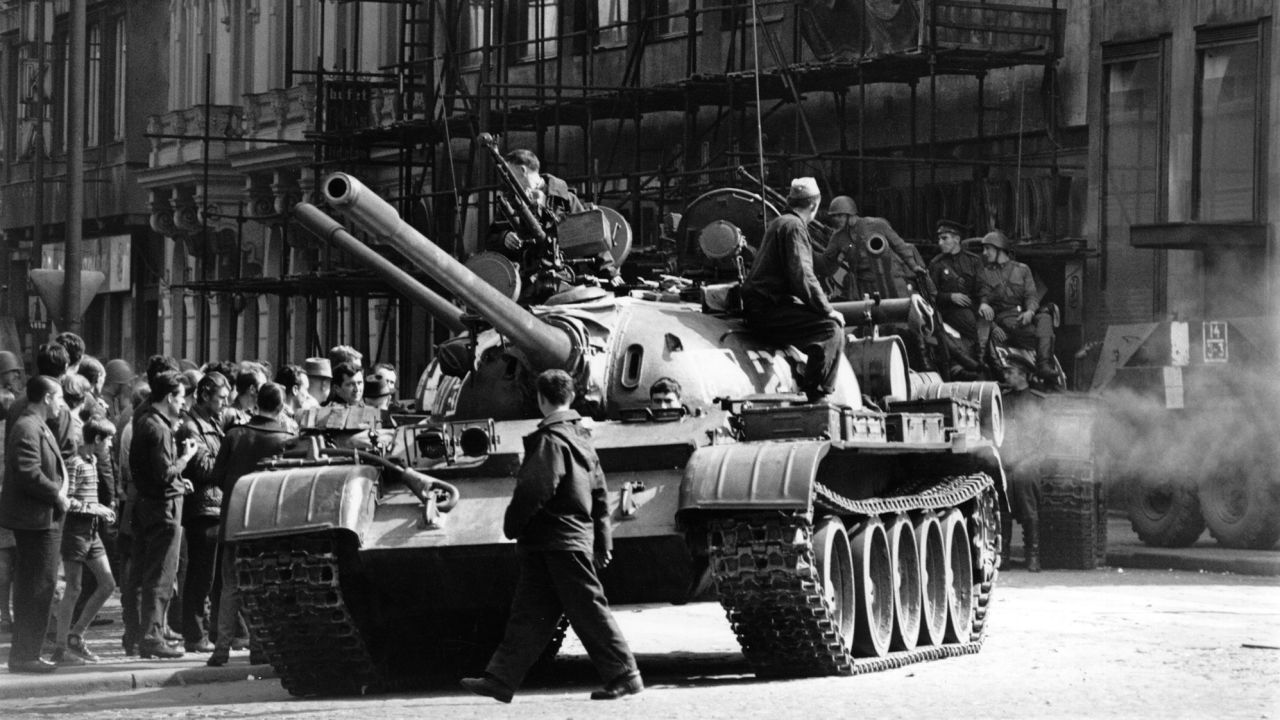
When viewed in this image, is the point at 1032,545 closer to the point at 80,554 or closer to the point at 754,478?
the point at 80,554

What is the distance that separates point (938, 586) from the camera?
17031 mm

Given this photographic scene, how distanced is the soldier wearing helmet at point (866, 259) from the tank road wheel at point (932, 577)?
8.40 meters

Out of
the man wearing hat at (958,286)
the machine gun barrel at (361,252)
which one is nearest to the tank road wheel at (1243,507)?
the man wearing hat at (958,286)

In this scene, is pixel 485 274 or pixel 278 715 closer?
pixel 278 715

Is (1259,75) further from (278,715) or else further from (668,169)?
(278,715)

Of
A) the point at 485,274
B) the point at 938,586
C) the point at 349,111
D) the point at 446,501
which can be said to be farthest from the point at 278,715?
the point at 349,111

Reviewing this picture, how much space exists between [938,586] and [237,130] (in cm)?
2943

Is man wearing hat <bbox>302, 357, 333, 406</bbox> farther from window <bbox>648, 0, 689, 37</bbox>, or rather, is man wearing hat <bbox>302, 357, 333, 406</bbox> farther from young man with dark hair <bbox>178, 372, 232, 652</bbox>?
window <bbox>648, 0, 689, 37</bbox>

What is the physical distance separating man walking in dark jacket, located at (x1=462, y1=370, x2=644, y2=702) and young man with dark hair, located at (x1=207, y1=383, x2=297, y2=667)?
2.94 metres

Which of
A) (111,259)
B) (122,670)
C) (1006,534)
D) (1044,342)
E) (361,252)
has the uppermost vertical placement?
(111,259)

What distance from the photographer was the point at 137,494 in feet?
55.9

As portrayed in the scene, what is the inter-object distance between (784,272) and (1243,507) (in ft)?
31.4

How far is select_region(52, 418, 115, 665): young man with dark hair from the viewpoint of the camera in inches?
655

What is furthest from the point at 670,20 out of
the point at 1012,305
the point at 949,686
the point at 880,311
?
the point at 949,686
